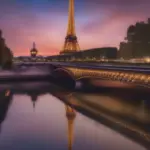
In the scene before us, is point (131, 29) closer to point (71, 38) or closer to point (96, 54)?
point (96, 54)

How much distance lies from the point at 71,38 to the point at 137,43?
32.2 metres

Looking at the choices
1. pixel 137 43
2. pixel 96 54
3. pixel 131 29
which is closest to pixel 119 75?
pixel 137 43

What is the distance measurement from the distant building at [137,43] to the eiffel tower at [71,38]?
2312 cm

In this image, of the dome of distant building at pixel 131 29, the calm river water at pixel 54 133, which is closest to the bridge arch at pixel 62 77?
the calm river water at pixel 54 133

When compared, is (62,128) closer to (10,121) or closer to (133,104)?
(10,121)

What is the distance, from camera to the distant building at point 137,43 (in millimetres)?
104562

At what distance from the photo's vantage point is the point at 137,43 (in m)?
107

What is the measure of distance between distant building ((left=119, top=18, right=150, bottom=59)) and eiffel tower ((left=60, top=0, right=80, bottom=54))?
75.9 ft

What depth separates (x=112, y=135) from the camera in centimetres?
2456

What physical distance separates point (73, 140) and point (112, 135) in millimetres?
3606

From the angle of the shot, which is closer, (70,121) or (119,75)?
(70,121)

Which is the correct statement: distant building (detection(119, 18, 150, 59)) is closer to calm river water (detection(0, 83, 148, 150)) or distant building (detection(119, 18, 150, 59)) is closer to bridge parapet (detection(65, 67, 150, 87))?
bridge parapet (detection(65, 67, 150, 87))

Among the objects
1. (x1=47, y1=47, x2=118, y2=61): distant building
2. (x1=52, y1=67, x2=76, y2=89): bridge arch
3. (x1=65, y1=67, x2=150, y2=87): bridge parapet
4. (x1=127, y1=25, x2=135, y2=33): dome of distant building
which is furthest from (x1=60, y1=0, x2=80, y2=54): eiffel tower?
(x1=65, y1=67, x2=150, y2=87): bridge parapet

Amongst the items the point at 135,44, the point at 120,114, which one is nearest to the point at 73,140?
the point at 120,114
